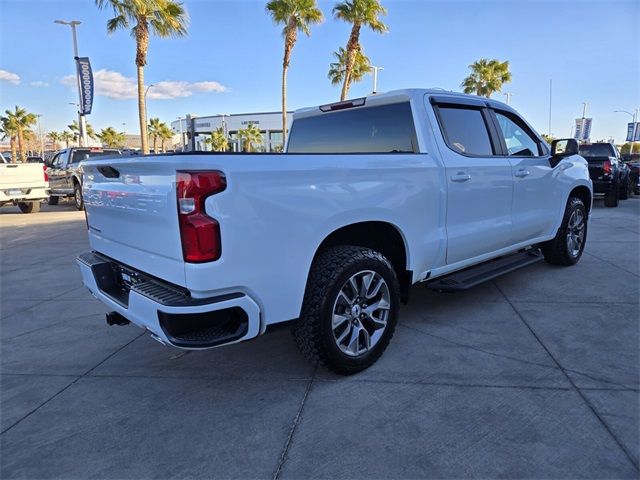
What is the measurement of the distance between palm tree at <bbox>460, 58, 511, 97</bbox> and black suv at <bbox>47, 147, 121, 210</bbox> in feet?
107

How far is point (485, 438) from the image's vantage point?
2.38m

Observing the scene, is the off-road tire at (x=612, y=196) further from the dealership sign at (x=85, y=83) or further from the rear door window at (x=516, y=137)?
the dealership sign at (x=85, y=83)

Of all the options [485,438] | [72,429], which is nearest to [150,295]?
[72,429]

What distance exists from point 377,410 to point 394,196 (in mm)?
1411

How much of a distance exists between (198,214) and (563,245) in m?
4.95

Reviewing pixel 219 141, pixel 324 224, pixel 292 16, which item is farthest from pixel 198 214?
pixel 219 141

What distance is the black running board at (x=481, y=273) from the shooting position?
3.67 m

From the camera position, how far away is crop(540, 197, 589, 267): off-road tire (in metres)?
5.46

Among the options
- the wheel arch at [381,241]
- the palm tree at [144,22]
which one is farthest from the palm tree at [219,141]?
the wheel arch at [381,241]

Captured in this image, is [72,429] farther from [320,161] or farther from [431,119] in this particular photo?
[431,119]

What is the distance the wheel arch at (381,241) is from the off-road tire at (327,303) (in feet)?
0.38

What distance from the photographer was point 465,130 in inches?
156

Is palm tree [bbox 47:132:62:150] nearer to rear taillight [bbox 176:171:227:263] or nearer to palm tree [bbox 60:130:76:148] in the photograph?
palm tree [bbox 60:130:76:148]

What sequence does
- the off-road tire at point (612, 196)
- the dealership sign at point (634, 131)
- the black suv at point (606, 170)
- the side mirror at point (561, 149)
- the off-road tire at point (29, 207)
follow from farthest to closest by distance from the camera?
the dealership sign at point (634, 131), the off-road tire at point (29, 207), the off-road tire at point (612, 196), the black suv at point (606, 170), the side mirror at point (561, 149)
